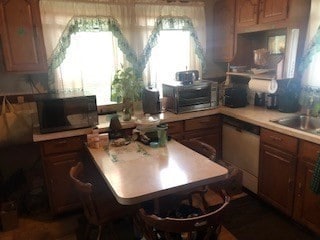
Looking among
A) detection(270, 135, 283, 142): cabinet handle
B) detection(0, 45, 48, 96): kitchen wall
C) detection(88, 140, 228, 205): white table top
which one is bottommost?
detection(270, 135, 283, 142): cabinet handle

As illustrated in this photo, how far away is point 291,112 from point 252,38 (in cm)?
101

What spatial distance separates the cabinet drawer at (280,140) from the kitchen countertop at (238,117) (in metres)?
0.05

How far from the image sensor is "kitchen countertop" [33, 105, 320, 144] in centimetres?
212

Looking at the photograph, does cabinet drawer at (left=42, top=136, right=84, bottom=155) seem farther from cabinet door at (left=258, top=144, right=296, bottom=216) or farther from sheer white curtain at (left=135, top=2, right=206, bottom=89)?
cabinet door at (left=258, top=144, right=296, bottom=216)

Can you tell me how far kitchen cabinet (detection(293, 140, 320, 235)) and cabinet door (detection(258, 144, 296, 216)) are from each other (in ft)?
0.21

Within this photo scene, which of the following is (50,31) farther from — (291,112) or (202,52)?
(291,112)

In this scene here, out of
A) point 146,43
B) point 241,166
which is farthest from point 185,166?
point 146,43

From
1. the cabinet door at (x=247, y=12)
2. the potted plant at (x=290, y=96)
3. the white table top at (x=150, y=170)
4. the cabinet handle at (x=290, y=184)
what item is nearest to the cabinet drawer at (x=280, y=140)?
the cabinet handle at (x=290, y=184)

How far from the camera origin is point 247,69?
121 inches

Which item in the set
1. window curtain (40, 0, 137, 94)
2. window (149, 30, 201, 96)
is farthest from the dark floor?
window curtain (40, 0, 137, 94)

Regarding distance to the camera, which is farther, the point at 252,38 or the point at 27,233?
the point at 252,38

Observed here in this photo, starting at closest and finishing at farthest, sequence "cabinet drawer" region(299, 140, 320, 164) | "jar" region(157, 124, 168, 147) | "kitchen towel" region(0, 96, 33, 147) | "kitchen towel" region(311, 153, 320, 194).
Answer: "kitchen towel" region(311, 153, 320, 194) → "cabinet drawer" region(299, 140, 320, 164) → "jar" region(157, 124, 168, 147) → "kitchen towel" region(0, 96, 33, 147)

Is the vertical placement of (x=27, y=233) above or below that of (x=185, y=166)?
below

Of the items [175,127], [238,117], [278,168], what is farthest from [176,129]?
[278,168]
